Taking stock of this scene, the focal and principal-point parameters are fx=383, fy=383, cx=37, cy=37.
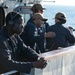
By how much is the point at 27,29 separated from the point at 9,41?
5.65ft

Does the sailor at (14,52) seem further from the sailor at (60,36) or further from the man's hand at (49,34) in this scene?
the sailor at (60,36)

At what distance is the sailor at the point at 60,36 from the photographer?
7191 millimetres

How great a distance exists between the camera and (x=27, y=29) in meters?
6.44

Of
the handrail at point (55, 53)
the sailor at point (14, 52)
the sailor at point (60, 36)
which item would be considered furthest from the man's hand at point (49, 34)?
the sailor at point (14, 52)

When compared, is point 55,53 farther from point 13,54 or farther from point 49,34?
point 49,34

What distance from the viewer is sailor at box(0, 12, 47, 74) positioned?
4.50 m

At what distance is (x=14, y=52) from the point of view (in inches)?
189

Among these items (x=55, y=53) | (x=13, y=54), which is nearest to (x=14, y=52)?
(x=13, y=54)

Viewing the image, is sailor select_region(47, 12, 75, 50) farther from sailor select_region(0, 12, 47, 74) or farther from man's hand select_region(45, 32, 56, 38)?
sailor select_region(0, 12, 47, 74)

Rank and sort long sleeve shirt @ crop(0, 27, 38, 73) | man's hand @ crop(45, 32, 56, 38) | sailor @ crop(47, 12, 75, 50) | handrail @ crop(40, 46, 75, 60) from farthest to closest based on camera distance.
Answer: sailor @ crop(47, 12, 75, 50), man's hand @ crop(45, 32, 56, 38), handrail @ crop(40, 46, 75, 60), long sleeve shirt @ crop(0, 27, 38, 73)

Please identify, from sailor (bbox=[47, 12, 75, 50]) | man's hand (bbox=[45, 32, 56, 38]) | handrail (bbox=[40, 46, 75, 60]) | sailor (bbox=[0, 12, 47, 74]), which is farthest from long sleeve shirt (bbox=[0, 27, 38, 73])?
sailor (bbox=[47, 12, 75, 50])

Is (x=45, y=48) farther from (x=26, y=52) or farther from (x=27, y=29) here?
(x=26, y=52)

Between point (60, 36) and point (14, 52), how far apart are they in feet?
8.31

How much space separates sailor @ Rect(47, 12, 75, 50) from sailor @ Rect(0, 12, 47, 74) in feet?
7.00
